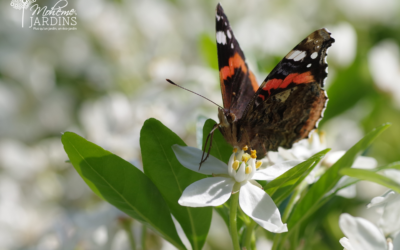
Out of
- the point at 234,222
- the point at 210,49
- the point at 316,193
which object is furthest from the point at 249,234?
the point at 210,49

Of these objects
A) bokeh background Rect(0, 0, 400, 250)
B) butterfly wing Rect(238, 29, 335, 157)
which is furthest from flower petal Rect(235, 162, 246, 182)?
bokeh background Rect(0, 0, 400, 250)

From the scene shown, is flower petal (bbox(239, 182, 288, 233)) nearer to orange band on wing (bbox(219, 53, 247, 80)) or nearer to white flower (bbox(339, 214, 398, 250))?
white flower (bbox(339, 214, 398, 250))

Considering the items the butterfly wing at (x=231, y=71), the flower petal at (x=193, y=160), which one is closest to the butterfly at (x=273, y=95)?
the butterfly wing at (x=231, y=71)

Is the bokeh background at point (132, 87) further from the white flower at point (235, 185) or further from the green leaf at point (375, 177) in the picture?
the green leaf at point (375, 177)

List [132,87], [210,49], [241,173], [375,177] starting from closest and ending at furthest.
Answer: [375,177], [241,173], [210,49], [132,87]

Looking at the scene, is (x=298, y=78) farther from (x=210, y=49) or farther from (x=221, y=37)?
(x=210, y=49)

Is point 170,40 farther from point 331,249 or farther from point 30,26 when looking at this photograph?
point 331,249
